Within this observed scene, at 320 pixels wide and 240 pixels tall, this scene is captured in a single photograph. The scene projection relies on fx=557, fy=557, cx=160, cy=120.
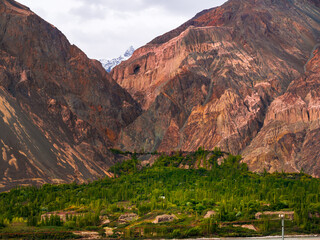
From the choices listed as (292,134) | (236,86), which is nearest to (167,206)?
(292,134)

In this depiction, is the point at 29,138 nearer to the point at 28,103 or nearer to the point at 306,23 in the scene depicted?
the point at 28,103

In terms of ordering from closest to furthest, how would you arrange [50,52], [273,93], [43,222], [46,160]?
1. [43,222]
2. [46,160]
3. [50,52]
4. [273,93]

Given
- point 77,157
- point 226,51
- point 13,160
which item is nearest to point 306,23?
point 226,51

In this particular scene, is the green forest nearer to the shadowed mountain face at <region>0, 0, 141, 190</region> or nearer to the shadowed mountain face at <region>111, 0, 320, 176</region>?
the shadowed mountain face at <region>0, 0, 141, 190</region>

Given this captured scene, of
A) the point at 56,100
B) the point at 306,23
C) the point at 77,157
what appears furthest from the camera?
the point at 306,23

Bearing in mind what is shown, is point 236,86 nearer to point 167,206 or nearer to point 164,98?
point 164,98

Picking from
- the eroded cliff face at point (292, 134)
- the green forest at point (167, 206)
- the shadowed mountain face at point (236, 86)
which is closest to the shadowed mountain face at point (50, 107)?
the shadowed mountain face at point (236, 86)
